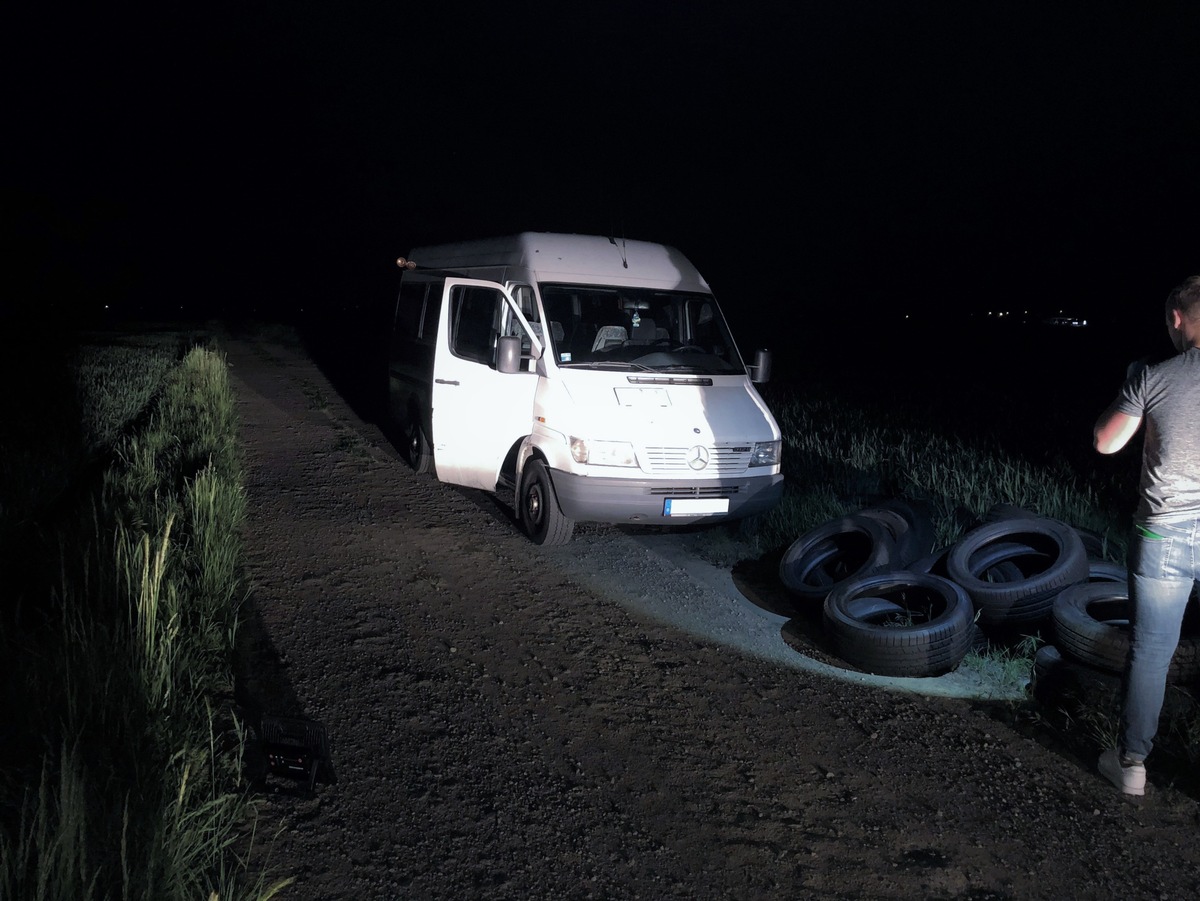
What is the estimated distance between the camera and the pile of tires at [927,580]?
4.61 m

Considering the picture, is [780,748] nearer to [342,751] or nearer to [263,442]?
[342,751]

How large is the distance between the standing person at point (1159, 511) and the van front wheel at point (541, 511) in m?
3.94

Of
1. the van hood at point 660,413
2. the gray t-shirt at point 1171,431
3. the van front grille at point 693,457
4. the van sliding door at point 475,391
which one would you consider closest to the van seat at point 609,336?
the van hood at point 660,413

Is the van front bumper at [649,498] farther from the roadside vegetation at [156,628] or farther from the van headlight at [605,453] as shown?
the roadside vegetation at [156,628]

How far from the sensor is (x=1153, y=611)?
3.42 m

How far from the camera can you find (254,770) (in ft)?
11.3

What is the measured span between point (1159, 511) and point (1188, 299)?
805mm

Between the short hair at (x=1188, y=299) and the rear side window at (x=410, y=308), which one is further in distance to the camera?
the rear side window at (x=410, y=308)


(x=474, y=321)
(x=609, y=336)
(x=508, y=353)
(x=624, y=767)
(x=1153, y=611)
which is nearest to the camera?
(x=1153, y=611)

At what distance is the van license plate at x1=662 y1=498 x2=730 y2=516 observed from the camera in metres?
A: 6.45

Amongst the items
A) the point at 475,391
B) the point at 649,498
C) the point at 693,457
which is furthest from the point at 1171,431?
the point at 475,391

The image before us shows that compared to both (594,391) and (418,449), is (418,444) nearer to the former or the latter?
(418,449)

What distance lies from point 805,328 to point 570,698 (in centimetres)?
3754

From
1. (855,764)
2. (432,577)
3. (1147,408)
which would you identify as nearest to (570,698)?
(855,764)
